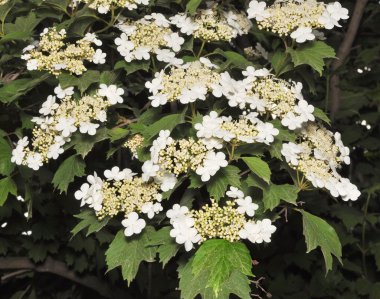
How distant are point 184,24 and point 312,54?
1.57 ft

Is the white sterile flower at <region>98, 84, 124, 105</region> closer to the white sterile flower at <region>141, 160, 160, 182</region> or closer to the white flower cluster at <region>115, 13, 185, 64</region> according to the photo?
the white flower cluster at <region>115, 13, 185, 64</region>

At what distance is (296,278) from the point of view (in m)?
3.88

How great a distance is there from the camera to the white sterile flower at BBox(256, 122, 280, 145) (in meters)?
1.62

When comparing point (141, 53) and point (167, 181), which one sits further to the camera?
point (141, 53)

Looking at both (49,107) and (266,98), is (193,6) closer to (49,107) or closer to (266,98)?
(266,98)

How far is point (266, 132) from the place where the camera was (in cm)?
165

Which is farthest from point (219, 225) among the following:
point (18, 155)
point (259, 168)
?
point (18, 155)

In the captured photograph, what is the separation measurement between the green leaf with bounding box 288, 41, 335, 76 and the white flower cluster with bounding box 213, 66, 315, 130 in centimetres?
13

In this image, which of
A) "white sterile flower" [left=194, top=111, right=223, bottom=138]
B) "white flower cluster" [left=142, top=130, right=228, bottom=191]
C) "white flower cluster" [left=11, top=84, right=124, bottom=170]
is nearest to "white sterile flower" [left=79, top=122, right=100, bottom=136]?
"white flower cluster" [left=11, top=84, right=124, bottom=170]

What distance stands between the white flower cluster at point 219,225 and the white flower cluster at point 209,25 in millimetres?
714

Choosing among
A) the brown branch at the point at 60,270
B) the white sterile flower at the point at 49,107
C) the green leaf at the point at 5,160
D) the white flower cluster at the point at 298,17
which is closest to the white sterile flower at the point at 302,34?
the white flower cluster at the point at 298,17

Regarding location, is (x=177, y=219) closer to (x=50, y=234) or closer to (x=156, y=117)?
(x=156, y=117)

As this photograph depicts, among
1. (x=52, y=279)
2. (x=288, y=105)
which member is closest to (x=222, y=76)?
(x=288, y=105)

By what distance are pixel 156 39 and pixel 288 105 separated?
0.53m
